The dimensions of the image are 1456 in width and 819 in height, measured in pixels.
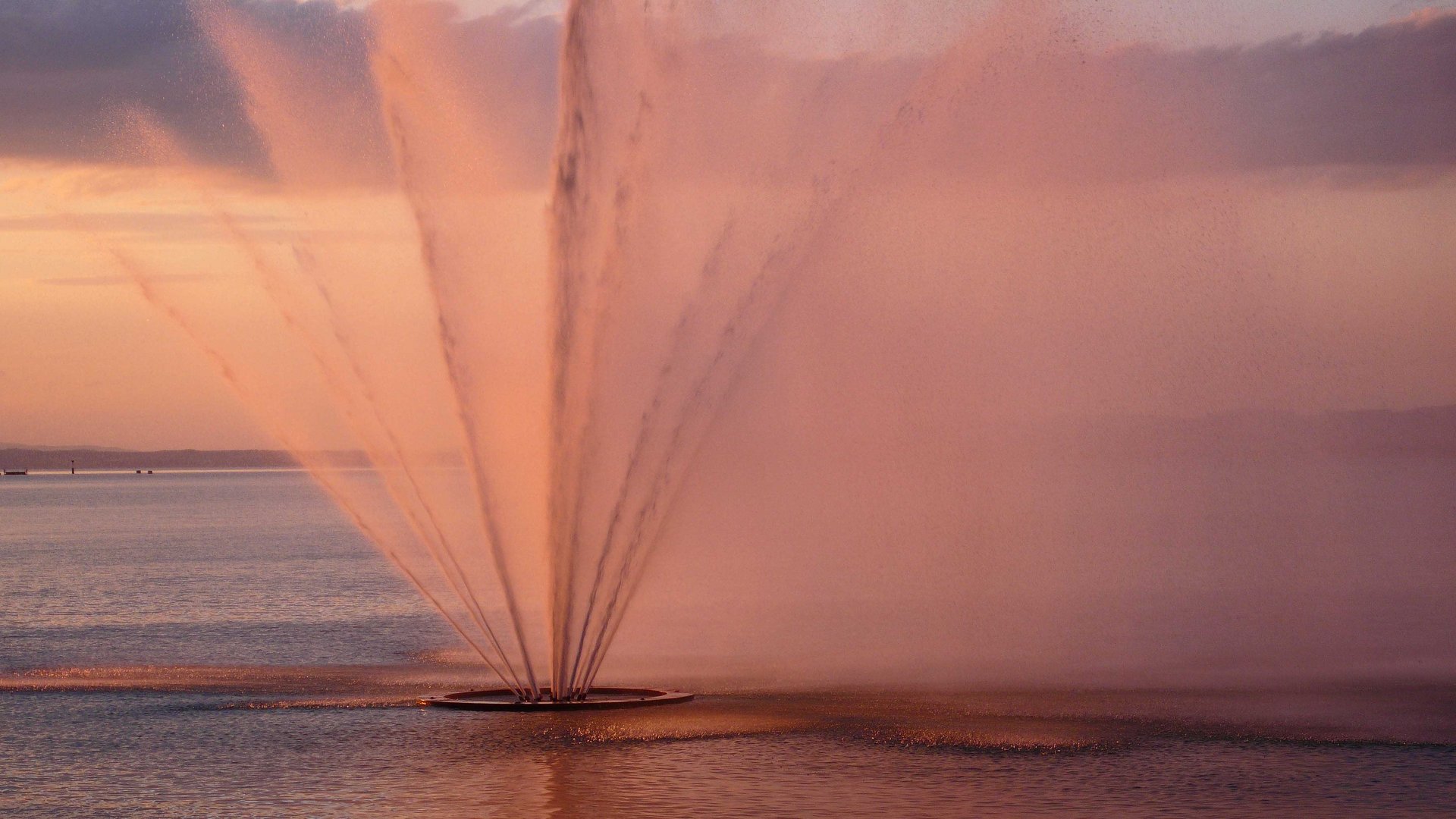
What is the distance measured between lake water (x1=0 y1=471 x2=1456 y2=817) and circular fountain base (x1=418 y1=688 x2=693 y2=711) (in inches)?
20.6

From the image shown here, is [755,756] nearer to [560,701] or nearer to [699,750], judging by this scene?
[699,750]

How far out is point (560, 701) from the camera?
2944 cm

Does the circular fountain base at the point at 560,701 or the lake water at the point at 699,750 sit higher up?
the circular fountain base at the point at 560,701

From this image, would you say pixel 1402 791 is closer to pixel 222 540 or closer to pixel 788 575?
pixel 788 575

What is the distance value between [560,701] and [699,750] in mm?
4968

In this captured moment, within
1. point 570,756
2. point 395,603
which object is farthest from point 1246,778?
point 395,603

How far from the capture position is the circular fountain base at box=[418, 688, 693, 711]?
2920 centimetres

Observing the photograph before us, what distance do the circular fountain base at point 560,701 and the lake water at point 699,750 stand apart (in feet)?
1.71

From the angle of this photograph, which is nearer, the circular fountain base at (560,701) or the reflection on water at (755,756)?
the reflection on water at (755,756)

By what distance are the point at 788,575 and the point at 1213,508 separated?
92.5 meters

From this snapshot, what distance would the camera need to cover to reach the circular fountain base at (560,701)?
29.2 m

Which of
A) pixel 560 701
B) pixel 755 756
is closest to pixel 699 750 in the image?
pixel 755 756

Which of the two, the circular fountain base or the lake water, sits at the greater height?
the circular fountain base

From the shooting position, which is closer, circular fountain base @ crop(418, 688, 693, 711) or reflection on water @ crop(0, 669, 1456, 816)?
reflection on water @ crop(0, 669, 1456, 816)
